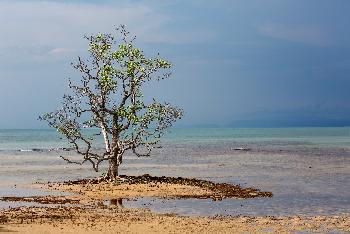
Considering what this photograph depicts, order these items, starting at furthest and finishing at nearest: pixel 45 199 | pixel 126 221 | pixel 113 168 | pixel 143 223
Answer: pixel 113 168 → pixel 45 199 → pixel 126 221 → pixel 143 223

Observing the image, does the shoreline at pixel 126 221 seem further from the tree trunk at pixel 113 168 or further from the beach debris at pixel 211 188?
the tree trunk at pixel 113 168

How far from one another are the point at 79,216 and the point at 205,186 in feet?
54.0

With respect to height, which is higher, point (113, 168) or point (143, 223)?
point (113, 168)

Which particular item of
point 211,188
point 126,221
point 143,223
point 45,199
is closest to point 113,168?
point 211,188

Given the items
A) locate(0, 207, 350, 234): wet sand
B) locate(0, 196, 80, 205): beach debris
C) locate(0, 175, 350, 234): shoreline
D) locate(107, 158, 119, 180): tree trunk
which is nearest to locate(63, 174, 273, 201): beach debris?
locate(107, 158, 119, 180): tree trunk

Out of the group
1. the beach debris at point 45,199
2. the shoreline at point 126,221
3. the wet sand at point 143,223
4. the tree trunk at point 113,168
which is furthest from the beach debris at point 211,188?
the wet sand at point 143,223

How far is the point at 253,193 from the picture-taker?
3944 centimetres

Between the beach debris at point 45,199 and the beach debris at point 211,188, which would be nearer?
the beach debris at point 45,199

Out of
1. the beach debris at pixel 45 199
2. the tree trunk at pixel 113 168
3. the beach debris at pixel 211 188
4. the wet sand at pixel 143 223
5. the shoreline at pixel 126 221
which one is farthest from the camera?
the tree trunk at pixel 113 168

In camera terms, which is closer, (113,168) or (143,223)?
(143,223)

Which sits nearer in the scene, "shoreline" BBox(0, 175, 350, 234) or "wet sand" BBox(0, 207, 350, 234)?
"wet sand" BBox(0, 207, 350, 234)

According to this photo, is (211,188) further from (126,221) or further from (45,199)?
(126,221)

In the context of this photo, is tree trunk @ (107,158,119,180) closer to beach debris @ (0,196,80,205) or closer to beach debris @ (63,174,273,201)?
beach debris @ (63,174,273,201)

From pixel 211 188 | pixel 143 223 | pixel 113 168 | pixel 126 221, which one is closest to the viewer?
pixel 143 223
